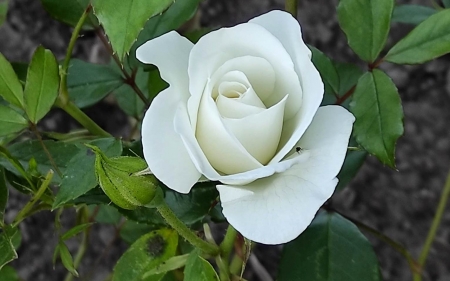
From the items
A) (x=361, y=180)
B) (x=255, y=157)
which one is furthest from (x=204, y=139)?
(x=361, y=180)

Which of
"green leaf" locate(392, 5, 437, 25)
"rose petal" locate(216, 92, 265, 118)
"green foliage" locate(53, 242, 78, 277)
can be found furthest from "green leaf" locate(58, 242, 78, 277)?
"green leaf" locate(392, 5, 437, 25)

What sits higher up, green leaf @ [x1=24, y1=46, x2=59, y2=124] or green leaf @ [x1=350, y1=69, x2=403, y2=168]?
green leaf @ [x1=24, y1=46, x2=59, y2=124]

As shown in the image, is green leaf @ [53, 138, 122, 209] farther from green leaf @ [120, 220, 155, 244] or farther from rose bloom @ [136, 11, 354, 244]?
green leaf @ [120, 220, 155, 244]

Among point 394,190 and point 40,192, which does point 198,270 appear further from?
point 394,190

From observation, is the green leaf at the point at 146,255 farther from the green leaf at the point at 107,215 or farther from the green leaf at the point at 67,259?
the green leaf at the point at 107,215

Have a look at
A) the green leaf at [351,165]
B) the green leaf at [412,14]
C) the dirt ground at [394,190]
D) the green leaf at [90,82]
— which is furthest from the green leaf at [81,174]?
the dirt ground at [394,190]
